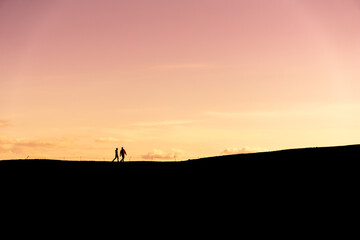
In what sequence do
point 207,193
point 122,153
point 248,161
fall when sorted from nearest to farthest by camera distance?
point 207,193, point 248,161, point 122,153

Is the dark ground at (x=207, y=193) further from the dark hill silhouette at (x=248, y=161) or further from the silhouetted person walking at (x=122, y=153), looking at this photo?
the silhouetted person walking at (x=122, y=153)

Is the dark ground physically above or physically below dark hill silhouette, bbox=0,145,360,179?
below

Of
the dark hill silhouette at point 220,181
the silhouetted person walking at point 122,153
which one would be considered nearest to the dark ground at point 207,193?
the dark hill silhouette at point 220,181

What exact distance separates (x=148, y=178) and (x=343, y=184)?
36.4 feet

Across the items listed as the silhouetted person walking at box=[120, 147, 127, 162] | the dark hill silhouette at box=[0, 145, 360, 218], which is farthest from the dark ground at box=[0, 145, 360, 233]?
the silhouetted person walking at box=[120, 147, 127, 162]

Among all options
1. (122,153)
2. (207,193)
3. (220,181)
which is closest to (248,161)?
(220,181)

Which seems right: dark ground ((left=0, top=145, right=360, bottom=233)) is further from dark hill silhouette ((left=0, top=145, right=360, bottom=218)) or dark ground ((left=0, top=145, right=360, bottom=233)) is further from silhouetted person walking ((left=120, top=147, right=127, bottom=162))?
silhouetted person walking ((left=120, top=147, right=127, bottom=162))

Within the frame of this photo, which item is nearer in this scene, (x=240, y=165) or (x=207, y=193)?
(x=207, y=193)

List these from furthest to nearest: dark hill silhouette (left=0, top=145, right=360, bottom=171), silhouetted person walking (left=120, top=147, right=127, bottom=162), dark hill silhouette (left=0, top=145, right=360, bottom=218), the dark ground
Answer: silhouetted person walking (left=120, top=147, right=127, bottom=162) → dark hill silhouette (left=0, top=145, right=360, bottom=171) → dark hill silhouette (left=0, top=145, right=360, bottom=218) → the dark ground

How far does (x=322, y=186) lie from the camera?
23688 millimetres

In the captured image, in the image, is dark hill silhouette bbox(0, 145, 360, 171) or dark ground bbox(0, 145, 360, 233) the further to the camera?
dark hill silhouette bbox(0, 145, 360, 171)

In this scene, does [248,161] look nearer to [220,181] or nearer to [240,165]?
[240,165]

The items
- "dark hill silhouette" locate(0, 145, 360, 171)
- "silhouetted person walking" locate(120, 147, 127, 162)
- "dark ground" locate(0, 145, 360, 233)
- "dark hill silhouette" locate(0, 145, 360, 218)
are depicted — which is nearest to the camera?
"dark ground" locate(0, 145, 360, 233)

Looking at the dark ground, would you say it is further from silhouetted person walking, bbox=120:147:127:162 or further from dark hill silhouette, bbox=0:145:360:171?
silhouetted person walking, bbox=120:147:127:162
